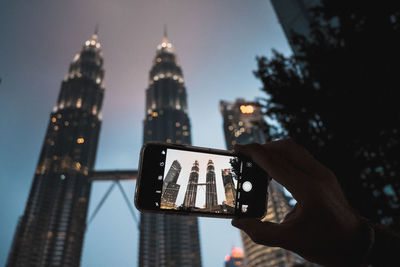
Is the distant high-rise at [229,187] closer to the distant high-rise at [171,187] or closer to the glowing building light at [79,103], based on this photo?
the distant high-rise at [171,187]

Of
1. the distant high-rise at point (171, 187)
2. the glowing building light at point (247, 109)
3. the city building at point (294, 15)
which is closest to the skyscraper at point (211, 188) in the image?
the distant high-rise at point (171, 187)

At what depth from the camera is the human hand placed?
1.15 meters

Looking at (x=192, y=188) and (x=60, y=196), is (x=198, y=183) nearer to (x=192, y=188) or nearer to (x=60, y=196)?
(x=192, y=188)

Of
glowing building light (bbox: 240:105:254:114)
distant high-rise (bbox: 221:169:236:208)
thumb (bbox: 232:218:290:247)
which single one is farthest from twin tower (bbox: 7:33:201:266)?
thumb (bbox: 232:218:290:247)

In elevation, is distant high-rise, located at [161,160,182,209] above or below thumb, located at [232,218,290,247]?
above

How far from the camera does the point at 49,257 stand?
80125mm

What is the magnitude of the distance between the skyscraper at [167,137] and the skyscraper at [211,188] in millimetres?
61589

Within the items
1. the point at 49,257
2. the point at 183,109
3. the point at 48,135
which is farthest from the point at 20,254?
the point at 183,109

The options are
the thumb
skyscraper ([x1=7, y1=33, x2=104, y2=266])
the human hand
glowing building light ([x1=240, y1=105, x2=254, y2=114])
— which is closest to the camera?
the human hand

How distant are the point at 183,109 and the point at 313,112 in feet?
406

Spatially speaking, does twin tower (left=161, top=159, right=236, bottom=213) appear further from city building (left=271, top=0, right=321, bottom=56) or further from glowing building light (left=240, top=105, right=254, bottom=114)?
city building (left=271, top=0, right=321, bottom=56)

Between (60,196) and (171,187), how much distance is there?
9988 centimetres

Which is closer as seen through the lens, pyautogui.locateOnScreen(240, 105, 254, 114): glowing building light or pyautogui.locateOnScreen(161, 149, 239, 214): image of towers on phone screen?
pyautogui.locateOnScreen(161, 149, 239, 214): image of towers on phone screen

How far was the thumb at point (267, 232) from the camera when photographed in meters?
1.30
